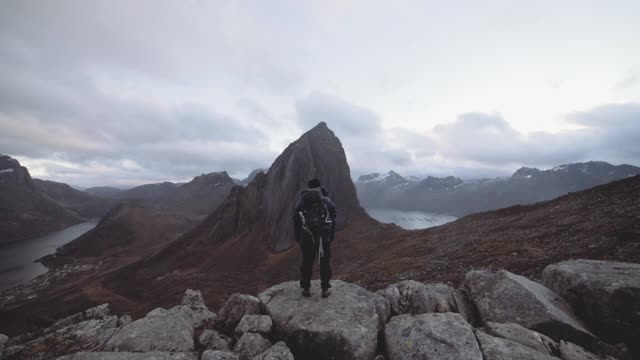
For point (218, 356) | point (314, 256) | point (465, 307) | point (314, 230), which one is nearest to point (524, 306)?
point (465, 307)

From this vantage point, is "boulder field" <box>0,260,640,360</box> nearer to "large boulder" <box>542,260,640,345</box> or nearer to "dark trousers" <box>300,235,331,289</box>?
"large boulder" <box>542,260,640,345</box>

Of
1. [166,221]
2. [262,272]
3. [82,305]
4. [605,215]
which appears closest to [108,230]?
[166,221]

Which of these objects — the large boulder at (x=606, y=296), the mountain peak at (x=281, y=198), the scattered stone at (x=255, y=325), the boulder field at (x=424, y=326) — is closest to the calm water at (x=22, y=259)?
the mountain peak at (x=281, y=198)

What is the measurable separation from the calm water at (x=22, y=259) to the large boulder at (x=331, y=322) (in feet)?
312

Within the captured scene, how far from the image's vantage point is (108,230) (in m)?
105

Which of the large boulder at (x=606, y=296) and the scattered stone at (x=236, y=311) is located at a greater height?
the large boulder at (x=606, y=296)

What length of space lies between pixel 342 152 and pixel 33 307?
211ft

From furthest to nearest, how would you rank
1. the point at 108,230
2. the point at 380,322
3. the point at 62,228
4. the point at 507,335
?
the point at 62,228 < the point at 108,230 < the point at 380,322 < the point at 507,335

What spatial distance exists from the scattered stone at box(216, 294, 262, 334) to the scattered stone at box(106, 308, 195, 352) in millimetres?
1343

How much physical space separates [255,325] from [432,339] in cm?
538

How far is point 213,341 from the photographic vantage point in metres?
9.06

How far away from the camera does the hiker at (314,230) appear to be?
10.2 m

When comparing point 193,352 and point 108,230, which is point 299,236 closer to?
point 193,352

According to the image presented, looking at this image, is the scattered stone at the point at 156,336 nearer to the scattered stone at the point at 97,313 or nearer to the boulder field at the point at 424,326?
the boulder field at the point at 424,326
